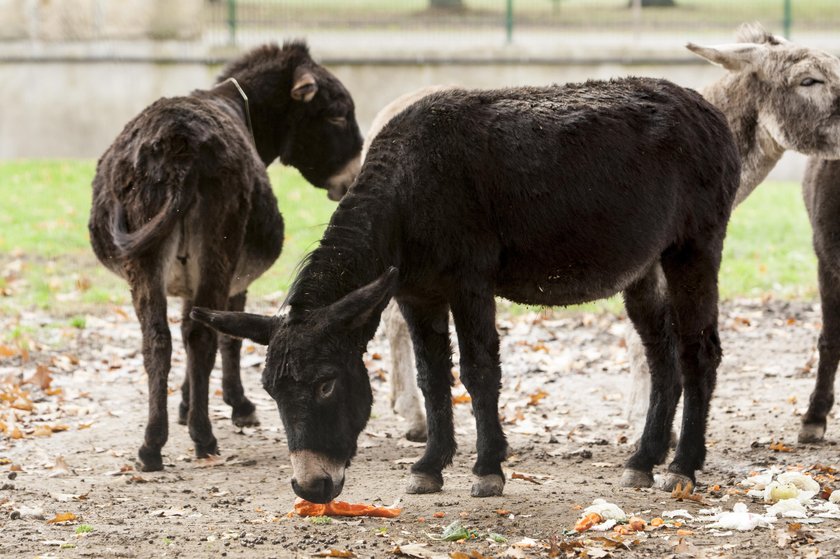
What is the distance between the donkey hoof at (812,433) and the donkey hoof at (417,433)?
7.86 ft

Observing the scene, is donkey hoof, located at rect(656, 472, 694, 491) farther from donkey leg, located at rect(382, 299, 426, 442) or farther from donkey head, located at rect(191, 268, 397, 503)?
donkey leg, located at rect(382, 299, 426, 442)

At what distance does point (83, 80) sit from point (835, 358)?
13401 mm

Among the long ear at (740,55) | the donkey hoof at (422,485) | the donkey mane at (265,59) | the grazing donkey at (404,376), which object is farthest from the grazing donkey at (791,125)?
the donkey mane at (265,59)

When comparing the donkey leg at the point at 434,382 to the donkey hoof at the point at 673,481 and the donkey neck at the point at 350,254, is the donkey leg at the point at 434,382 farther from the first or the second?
the donkey hoof at the point at 673,481

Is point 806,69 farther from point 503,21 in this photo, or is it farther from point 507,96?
point 503,21

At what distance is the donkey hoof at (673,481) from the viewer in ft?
20.4

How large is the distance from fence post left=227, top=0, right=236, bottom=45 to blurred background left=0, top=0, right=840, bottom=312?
23 millimetres

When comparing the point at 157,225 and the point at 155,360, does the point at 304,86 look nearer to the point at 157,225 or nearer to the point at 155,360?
the point at 157,225

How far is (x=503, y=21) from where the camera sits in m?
18.3

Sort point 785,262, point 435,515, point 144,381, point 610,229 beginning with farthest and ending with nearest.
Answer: point 785,262 < point 144,381 < point 610,229 < point 435,515

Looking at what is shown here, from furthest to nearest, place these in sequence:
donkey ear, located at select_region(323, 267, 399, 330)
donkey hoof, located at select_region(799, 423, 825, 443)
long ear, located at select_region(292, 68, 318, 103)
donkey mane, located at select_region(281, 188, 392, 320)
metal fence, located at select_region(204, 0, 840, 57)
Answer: metal fence, located at select_region(204, 0, 840, 57), long ear, located at select_region(292, 68, 318, 103), donkey hoof, located at select_region(799, 423, 825, 443), donkey mane, located at select_region(281, 188, 392, 320), donkey ear, located at select_region(323, 267, 399, 330)

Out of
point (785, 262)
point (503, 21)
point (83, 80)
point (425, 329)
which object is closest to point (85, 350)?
point (425, 329)

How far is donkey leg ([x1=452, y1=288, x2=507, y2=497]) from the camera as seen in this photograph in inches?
233

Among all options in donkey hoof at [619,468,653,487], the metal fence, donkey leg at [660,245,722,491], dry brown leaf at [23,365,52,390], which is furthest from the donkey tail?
the metal fence
